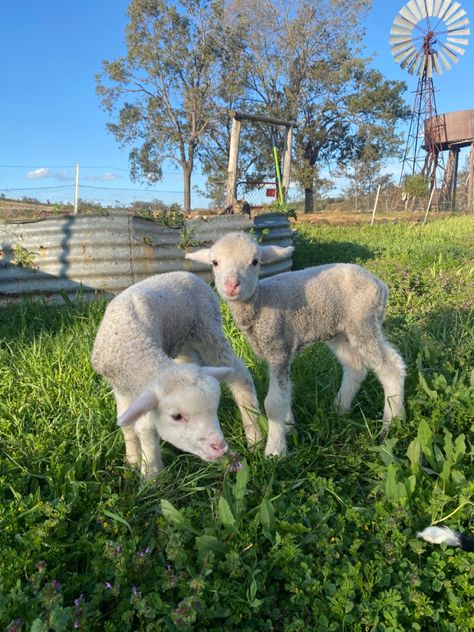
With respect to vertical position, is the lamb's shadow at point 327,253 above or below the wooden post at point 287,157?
below

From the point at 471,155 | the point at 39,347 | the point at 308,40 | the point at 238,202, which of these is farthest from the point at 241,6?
the point at 39,347

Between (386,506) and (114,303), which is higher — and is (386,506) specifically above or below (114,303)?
below

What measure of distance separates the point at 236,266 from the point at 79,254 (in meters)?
3.43

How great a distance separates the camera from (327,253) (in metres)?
9.48

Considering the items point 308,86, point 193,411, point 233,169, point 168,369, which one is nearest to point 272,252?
point 168,369

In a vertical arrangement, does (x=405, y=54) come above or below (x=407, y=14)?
below

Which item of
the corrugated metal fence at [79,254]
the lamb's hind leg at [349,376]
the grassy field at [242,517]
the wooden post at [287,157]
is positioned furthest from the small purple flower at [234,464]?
the wooden post at [287,157]

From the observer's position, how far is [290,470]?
2.75 metres

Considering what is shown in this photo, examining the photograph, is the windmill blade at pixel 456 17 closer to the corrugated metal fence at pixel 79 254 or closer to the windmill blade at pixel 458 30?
the windmill blade at pixel 458 30

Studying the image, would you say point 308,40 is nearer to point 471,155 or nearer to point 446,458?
point 471,155

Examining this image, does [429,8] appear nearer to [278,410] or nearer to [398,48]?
[398,48]

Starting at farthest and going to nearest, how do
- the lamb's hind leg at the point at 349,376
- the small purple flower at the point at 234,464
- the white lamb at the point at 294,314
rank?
the lamb's hind leg at the point at 349,376 → the white lamb at the point at 294,314 → the small purple flower at the point at 234,464

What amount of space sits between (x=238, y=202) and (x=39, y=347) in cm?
357

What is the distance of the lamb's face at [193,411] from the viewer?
6.91 feet
